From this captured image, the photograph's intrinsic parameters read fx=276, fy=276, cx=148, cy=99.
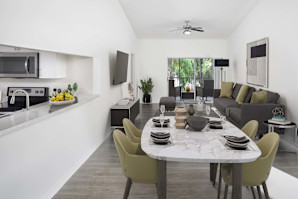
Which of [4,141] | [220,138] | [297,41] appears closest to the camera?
[4,141]

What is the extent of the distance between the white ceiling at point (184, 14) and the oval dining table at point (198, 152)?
5.27 metres

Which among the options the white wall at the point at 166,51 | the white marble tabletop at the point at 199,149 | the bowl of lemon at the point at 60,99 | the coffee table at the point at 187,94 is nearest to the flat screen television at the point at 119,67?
the bowl of lemon at the point at 60,99

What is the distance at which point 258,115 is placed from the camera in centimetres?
516

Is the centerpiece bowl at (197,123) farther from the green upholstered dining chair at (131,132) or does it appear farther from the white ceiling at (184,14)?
the white ceiling at (184,14)

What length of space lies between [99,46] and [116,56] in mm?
1280

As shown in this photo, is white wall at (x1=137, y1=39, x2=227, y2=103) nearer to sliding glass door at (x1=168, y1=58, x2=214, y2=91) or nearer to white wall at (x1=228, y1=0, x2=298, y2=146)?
sliding glass door at (x1=168, y1=58, x2=214, y2=91)

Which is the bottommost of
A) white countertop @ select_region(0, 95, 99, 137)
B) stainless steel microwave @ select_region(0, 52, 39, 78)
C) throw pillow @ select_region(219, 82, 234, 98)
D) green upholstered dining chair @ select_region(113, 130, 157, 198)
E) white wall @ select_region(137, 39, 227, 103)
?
green upholstered dining chair @ select_region(113, 130, 157, 198)

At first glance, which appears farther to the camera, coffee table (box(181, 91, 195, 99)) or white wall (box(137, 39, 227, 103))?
coffee table (box(181, 91, 195, 99))

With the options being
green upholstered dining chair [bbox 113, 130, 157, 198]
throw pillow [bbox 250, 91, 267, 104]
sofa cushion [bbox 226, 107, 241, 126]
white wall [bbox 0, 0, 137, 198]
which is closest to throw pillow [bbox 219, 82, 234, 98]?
sofa cushion [bbox 226, 107, 241, 126]

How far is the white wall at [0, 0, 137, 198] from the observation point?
232cm

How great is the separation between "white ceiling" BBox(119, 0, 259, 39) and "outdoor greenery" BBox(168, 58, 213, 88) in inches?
61.8

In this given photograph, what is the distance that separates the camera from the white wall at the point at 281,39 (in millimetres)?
5062

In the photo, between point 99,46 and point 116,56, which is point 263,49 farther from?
point 99,46

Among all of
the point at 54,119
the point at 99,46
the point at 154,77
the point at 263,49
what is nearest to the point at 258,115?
the point at 263,49
